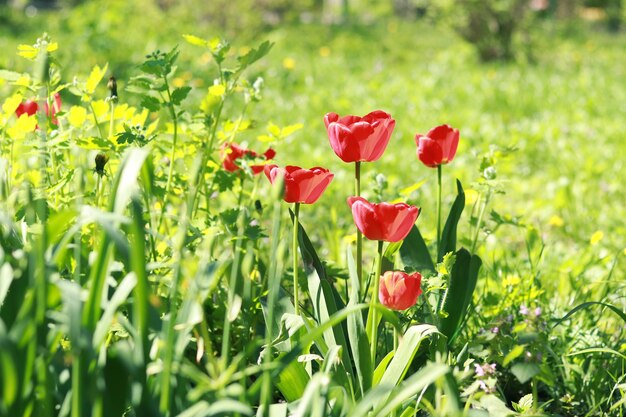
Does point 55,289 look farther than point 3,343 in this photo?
Yes

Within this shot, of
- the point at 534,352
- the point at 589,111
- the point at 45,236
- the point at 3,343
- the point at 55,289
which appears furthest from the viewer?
the point at 589,111

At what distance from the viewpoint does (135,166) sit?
40.8 inches

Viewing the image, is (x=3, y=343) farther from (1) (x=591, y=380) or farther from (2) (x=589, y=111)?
(2) (x=589, y=111)

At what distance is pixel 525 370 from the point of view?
1.43m

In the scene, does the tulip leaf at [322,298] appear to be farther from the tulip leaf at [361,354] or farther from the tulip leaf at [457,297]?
the tulip leaf at [457,297]

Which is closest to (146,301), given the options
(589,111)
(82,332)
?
(82,332)

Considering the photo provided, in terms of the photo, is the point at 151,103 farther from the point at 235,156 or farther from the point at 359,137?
the point at 359,137

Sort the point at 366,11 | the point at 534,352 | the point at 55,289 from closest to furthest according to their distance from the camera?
1. the point at 55,289
2. the point at 534,352
3. the point at 366,11

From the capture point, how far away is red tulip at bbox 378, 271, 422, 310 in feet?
4.26

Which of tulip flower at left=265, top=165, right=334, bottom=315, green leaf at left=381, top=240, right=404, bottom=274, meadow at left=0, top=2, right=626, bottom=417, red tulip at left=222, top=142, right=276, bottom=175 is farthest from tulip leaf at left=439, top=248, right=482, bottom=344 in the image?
red tulip at left=222, top=142, right=276, bottom=175

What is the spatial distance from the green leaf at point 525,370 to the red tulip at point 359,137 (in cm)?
47

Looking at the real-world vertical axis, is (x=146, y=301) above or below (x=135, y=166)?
below

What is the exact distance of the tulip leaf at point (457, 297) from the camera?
1.58 meters

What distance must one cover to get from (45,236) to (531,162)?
3.57 meters
